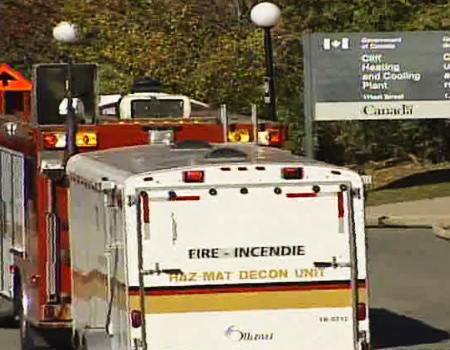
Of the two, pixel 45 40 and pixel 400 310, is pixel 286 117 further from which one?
pixel 400 310

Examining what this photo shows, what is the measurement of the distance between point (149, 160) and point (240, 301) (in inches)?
57.7

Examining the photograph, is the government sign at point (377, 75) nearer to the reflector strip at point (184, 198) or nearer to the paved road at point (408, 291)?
the paved road at point (408, 291)

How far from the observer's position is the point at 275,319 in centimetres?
1181

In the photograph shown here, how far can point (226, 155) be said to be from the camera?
1223 centimetres

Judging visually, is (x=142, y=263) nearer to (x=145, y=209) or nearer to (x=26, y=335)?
(x=145, y=209)

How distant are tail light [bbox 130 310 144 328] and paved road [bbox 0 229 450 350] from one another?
208 inches

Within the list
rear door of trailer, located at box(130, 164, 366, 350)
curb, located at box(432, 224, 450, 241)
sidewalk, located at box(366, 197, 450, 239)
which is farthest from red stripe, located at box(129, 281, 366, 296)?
sidewalk, located at box(366, 197, 450, 239)

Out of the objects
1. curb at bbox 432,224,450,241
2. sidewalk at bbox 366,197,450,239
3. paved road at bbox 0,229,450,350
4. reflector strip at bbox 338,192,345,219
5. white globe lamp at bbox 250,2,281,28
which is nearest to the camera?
reflector strip at bbox 338,192,345,219

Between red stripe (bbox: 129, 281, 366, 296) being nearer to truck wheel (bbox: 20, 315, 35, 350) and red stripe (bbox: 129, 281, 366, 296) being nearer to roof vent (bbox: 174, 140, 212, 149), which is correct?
roof vent (bbox: 174, 140, 212, 149)

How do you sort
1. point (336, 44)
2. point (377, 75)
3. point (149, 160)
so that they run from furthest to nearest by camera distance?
point (377, 75) → point (336, 44) → point (149, 160)

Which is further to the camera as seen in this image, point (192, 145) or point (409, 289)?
point (409, 289)

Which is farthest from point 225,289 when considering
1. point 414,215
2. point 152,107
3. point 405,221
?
point 414,215

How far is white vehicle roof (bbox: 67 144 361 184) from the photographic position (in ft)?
39.7

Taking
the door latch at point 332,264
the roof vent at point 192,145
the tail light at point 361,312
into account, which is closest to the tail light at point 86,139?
the roof vent at point 192,145
